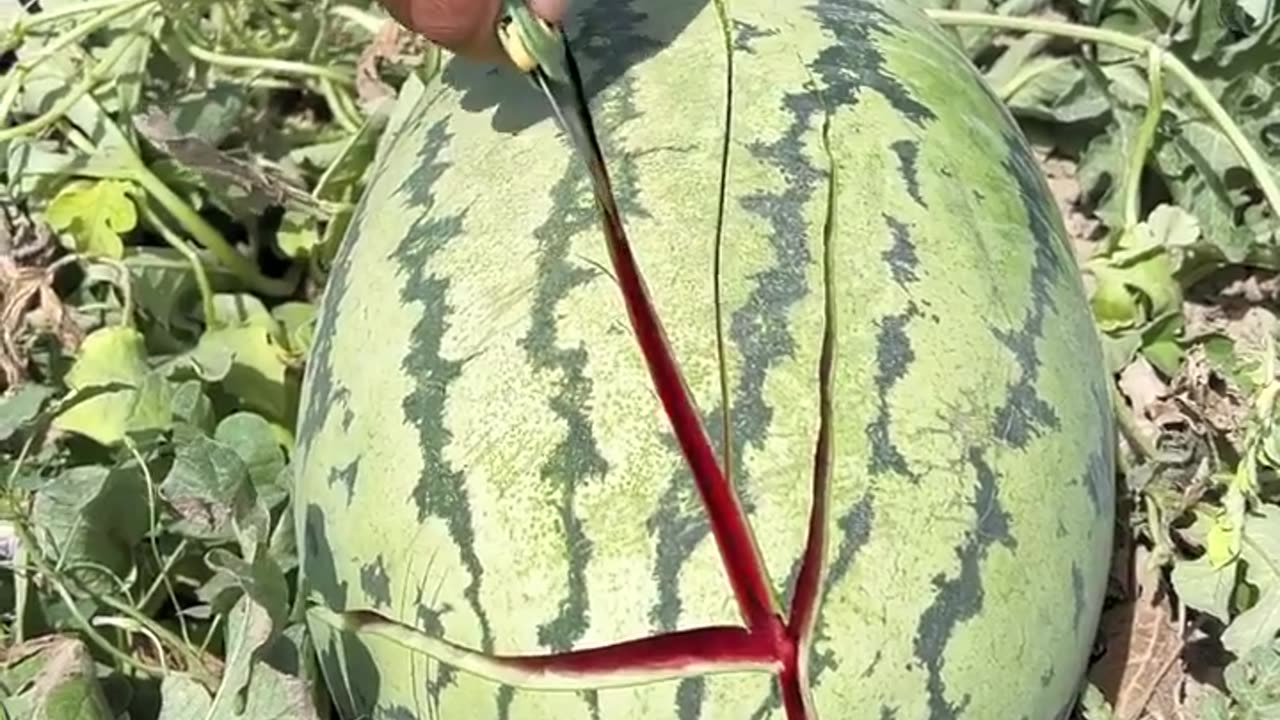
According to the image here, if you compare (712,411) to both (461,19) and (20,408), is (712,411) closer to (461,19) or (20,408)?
(461,19)

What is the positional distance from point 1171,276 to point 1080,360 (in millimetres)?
627

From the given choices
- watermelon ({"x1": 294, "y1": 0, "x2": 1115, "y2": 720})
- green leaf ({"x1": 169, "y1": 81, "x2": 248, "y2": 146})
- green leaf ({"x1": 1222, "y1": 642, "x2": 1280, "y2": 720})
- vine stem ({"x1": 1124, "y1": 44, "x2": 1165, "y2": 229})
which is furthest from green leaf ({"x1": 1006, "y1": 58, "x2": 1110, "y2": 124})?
green leaf ({"x1": 169, "y1": 81, "x2": 248, "y2": 146})

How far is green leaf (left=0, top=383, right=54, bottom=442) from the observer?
1.98m

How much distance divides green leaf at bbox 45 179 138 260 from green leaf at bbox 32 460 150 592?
351 millimetres

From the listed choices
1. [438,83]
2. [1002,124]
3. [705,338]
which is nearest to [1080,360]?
[1002,124]

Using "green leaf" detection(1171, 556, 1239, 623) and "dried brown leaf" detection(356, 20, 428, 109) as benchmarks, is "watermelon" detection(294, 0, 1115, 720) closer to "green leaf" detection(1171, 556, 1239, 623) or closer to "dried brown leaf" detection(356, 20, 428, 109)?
"green leaf" detection(1171, 556, 1239, 623)

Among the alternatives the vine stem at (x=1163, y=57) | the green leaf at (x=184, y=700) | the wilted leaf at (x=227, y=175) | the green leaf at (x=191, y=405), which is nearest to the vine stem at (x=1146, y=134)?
the vine stem at (x=1163, y=57)

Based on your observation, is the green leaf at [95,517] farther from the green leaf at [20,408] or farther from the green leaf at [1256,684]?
the green leaf at [1256,684]

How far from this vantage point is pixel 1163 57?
212 centimetres

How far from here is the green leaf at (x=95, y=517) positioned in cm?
184

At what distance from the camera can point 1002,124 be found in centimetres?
173

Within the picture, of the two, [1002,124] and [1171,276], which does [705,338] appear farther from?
[1171,276]

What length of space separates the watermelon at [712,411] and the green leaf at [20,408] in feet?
1.46

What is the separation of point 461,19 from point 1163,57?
0.99m
